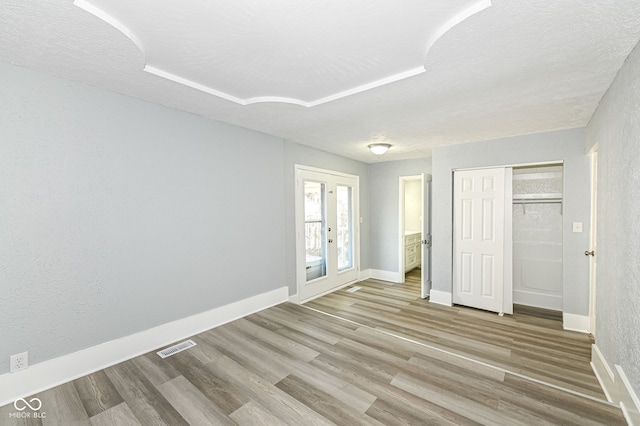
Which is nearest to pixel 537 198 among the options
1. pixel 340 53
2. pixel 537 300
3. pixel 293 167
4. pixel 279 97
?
pixel 537 300

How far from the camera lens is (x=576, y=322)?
137 inches

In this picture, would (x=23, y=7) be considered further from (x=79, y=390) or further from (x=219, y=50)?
(x=79, y=390)

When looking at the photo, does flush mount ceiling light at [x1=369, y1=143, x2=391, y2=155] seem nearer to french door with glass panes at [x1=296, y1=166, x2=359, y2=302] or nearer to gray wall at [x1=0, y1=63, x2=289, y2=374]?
french door with glass panes at [x1=296, y1=166, x2=359, y2=302]

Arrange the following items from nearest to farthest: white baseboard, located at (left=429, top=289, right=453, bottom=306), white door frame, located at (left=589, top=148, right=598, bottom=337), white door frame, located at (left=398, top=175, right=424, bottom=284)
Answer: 1. white door frame, located at (left=589, top=148, right=598, bottom=337)
2. white baseboard, located at (left=429, top=289, right=453, bottom=306)
3. white door frame, located at (left=398, top=175, right=424, bottom=284)

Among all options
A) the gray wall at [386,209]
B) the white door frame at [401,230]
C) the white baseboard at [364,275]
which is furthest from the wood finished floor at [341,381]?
the gray wall at [386,209]

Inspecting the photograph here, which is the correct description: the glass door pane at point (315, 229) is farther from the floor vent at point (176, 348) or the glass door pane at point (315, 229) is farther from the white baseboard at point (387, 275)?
the floor vent at point (176, 348)

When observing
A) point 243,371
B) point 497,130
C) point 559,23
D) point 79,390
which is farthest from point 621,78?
point 79,390

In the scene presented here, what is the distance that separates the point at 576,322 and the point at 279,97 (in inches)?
176

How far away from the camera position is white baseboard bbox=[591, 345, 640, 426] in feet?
5.64

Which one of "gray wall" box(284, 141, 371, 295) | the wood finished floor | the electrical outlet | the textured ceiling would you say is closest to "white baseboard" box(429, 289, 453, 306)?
the wood finished floor

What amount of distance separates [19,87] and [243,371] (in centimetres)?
282

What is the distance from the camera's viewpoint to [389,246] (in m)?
5.81

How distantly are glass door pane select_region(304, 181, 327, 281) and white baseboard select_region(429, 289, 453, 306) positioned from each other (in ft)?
6.00

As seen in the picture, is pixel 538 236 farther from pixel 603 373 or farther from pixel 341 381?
pixel 341 381
